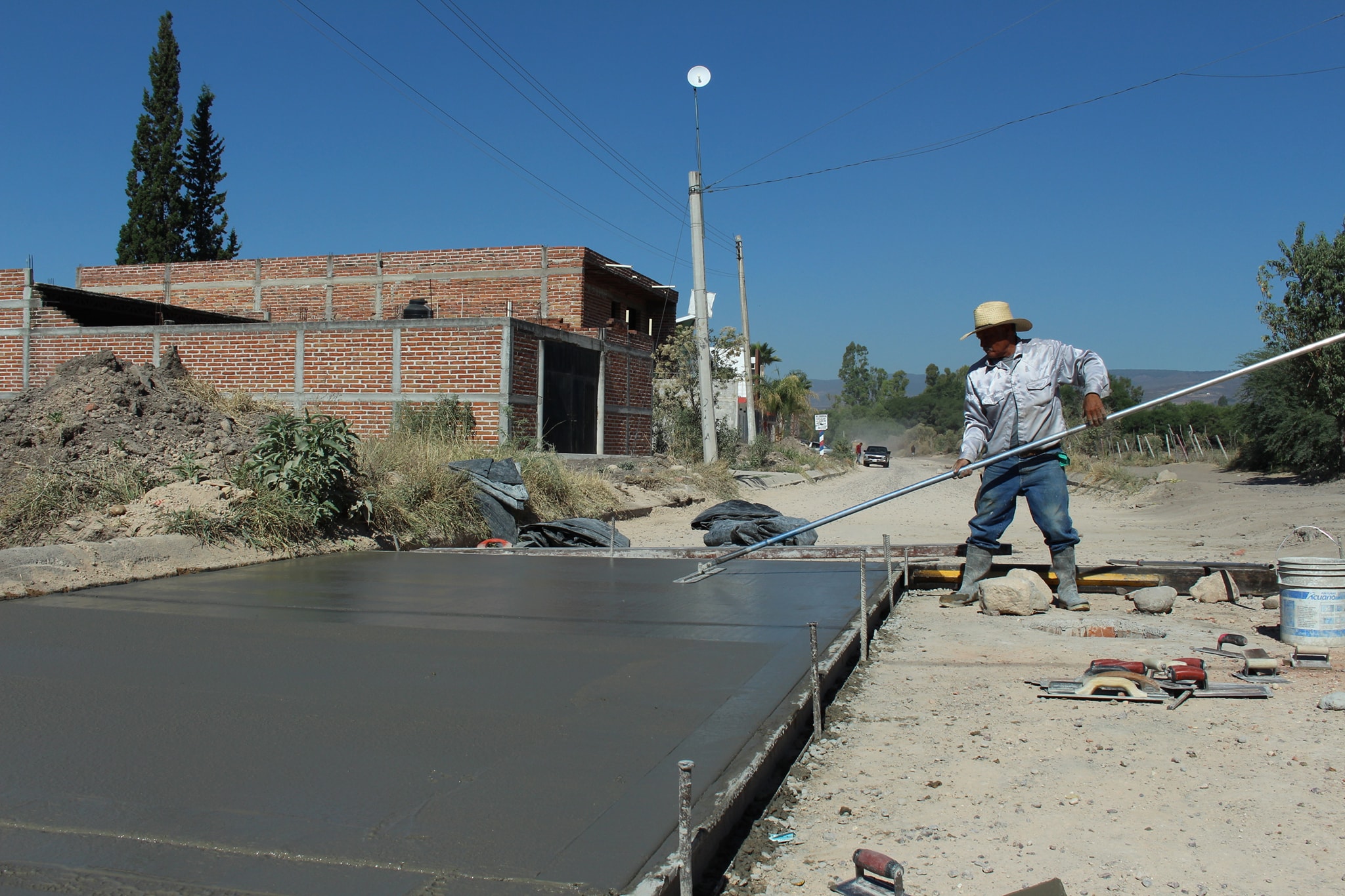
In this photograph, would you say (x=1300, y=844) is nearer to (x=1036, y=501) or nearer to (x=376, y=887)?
(x=376, y=887)

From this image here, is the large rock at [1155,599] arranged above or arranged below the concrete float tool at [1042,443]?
below

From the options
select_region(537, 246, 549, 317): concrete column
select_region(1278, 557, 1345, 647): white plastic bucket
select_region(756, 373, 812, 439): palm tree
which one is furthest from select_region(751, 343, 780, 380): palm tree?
select_region(1278, 557, 1345, 647): white plastic bucket

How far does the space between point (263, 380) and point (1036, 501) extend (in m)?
15.7

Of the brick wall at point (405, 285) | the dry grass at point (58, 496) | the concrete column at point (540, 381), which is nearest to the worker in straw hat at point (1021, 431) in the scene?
the dry grass at point (58, 496)

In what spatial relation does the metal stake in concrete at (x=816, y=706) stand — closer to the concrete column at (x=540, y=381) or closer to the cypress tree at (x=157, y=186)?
the concrete column at (x=540, y=381)

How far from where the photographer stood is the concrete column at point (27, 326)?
20281 millimetres

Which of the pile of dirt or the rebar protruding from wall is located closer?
the rebar protruding from wall

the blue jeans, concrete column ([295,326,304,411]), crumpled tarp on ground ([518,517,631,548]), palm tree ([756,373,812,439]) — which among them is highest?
palm tree ([756,373,812,439])

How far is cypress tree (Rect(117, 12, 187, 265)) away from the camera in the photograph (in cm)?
Answer: 3975

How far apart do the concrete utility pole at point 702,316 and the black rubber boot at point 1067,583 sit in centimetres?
1638

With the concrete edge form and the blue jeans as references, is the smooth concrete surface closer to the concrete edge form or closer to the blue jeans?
the concrete edge form

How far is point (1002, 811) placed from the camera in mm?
2867

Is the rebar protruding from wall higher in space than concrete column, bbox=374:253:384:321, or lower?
lower

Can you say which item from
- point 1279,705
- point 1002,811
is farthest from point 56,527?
point 1279,705
